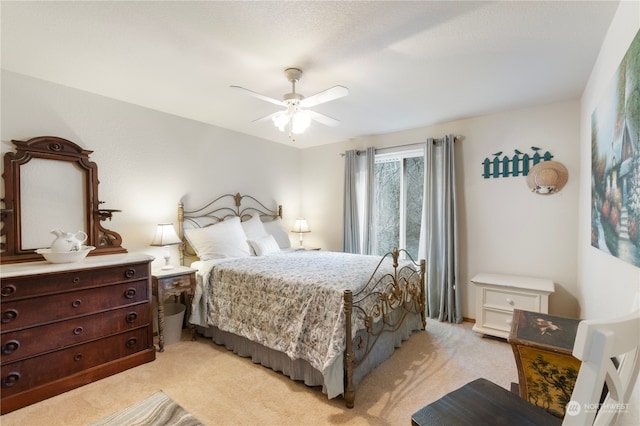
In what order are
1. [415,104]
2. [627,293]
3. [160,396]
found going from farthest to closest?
1. [415,104]
2. [160,396]
3. [627,293]

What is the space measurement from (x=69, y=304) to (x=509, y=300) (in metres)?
3.94

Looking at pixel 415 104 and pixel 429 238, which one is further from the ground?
pixel 415 104

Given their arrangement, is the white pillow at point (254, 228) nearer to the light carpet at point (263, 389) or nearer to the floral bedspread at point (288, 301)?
the floral bedspread at point (288, 301)

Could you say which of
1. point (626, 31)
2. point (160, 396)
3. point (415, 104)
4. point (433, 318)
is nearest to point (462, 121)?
point (415, 104)

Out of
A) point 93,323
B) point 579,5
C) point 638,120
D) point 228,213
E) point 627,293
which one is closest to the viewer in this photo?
point 638,120

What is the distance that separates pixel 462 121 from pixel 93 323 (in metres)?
4.35

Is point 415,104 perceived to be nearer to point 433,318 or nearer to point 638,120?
point 638,120

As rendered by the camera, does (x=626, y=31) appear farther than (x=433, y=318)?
No

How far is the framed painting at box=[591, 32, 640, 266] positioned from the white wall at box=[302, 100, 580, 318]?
1452 mm

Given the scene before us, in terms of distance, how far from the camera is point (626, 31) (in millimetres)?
1443

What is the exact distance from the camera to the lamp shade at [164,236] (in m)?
3.08

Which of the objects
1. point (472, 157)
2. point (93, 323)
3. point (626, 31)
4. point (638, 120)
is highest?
point (626, 31)

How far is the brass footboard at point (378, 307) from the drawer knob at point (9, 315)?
7.48 ft
